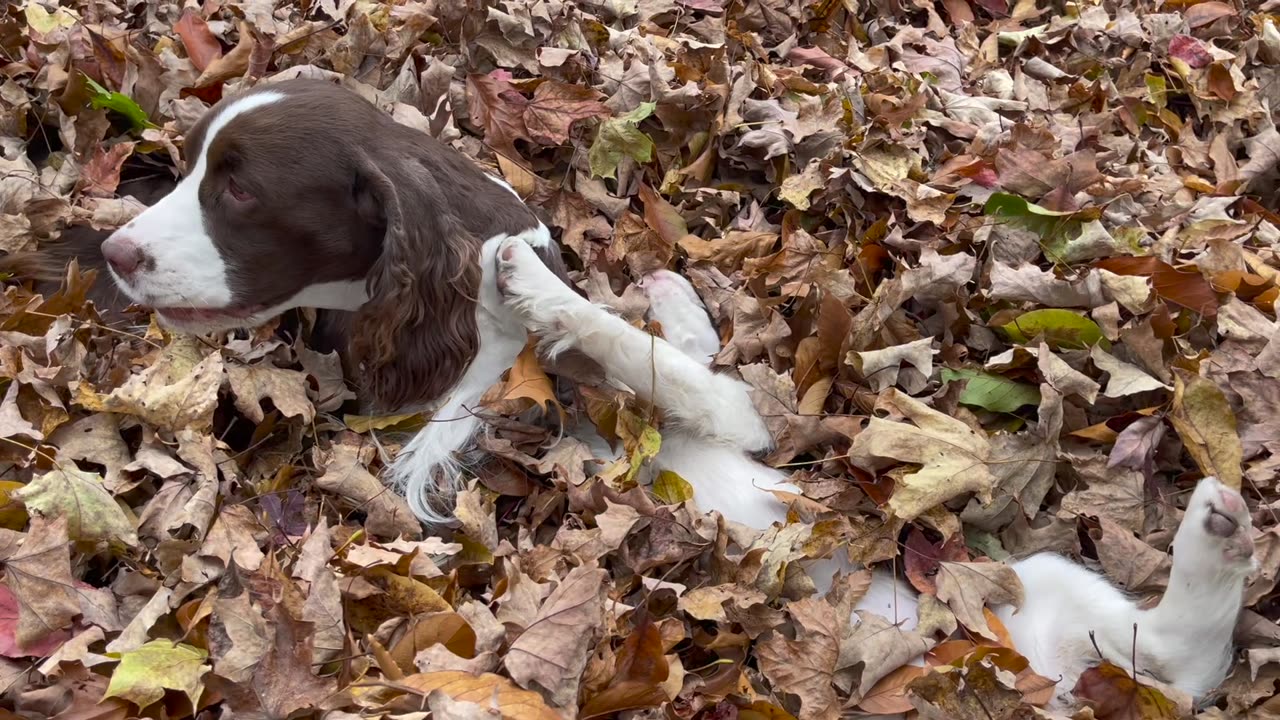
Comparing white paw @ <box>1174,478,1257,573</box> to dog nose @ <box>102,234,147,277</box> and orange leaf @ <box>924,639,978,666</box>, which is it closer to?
orange leaf @ <box>924,639,978,666</box>

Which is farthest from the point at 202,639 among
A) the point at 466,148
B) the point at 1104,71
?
the point at 1104,71

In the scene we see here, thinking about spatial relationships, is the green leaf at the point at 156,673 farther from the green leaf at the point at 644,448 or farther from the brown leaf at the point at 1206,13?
the brown leaf at the point at 1206,13

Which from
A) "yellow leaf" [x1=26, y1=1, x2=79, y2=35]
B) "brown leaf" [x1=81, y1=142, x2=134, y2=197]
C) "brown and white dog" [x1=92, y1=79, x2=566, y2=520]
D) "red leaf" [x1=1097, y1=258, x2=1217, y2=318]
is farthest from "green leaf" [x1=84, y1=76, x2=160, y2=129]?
"red leaf" [x1=1097, y1=258, x2=1217, y2=318]

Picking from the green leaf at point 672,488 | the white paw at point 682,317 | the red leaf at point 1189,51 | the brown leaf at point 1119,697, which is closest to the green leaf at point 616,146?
the white paw at point 682,317

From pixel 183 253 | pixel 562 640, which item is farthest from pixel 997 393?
pixel 183 253

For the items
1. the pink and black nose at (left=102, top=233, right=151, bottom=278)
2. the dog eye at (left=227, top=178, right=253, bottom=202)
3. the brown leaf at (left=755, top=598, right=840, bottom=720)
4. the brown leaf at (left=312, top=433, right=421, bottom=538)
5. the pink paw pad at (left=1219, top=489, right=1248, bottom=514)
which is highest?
the dog eye at (left=227, top=178, right=253, bottom=202)

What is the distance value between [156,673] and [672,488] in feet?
4.34

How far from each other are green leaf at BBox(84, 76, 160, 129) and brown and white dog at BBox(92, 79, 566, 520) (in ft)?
2.81

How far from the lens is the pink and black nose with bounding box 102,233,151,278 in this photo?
105 inches

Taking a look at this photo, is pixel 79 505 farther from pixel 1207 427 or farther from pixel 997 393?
pixel 1207 427

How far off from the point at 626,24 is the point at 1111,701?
328 centimetres

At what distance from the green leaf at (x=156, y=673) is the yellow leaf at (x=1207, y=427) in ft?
8.03

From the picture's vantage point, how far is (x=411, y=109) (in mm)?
3650

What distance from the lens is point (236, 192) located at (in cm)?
270
